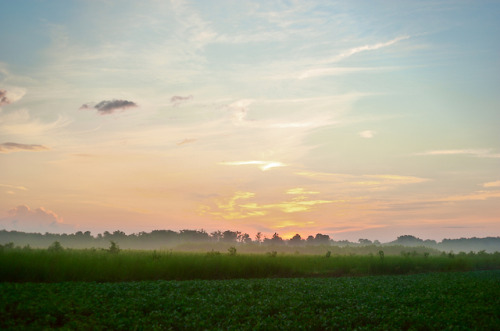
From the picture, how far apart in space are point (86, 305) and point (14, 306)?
2.54 m

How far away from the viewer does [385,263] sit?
42688 mm

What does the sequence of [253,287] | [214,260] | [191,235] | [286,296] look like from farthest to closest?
[191,235]
[214,260]
[253,287]
[286,296]

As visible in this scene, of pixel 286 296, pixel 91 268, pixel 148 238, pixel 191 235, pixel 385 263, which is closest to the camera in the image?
pixel 286 296

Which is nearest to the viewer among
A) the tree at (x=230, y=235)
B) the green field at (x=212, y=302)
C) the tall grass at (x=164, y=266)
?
the green field at (x=212, y=302)

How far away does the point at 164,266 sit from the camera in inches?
1139

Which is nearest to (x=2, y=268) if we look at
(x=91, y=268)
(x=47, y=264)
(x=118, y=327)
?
(x=47, y=264)

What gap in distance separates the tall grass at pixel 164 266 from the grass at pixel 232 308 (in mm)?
5219

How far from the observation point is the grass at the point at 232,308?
14.8 metres

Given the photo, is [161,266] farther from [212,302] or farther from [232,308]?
[232,308]

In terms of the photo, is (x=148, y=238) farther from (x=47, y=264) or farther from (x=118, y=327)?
(x=118, y=327)

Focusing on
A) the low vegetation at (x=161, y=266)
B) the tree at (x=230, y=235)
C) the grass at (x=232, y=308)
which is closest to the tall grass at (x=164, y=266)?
the low vegetation at (x=161, y=266)

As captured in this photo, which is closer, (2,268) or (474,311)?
(474,311)

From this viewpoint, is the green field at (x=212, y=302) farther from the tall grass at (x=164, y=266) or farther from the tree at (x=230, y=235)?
the tree at (x=230, y=235)

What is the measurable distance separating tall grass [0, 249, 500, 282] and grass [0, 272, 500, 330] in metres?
5.22
